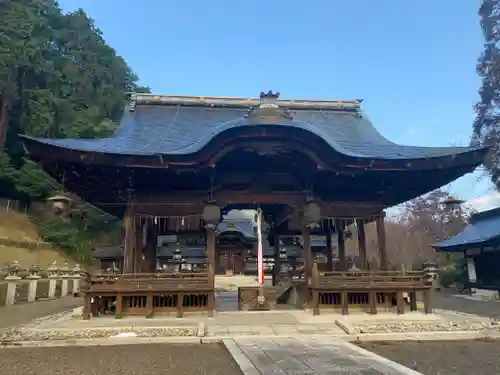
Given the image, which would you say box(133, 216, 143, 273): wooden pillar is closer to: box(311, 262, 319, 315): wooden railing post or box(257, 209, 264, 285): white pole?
box(257, 209, 264, 285): white pole

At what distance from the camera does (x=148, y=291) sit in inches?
372

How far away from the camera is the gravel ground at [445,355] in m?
5.27

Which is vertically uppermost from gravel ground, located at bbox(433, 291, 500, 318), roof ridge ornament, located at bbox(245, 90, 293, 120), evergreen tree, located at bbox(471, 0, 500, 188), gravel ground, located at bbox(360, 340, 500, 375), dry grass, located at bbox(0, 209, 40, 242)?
evergreen tree, located at bbox(471, 0, 500, 188)

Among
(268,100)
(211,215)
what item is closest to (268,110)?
(268,100)

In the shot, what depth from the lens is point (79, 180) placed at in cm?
1055

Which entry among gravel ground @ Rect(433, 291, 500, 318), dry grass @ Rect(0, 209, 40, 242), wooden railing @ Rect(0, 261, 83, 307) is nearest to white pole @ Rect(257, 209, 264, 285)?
gravel ground @ Rect(433, 291, 500, 318)

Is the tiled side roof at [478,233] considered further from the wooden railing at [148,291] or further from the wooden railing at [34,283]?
the wooden railing at [34,283]

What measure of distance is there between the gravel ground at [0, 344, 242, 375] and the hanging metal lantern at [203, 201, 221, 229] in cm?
386

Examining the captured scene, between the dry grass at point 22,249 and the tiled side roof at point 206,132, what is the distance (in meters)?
16.0

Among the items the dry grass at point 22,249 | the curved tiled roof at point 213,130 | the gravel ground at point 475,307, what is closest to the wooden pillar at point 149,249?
the curved tiled roof at point 213,130

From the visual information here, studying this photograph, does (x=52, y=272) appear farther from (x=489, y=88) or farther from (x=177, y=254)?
(x=489, y=88)

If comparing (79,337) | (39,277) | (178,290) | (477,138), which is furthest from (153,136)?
(477,138)

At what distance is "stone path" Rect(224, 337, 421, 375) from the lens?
5.03m

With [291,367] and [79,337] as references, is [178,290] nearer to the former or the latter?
[79,337]
